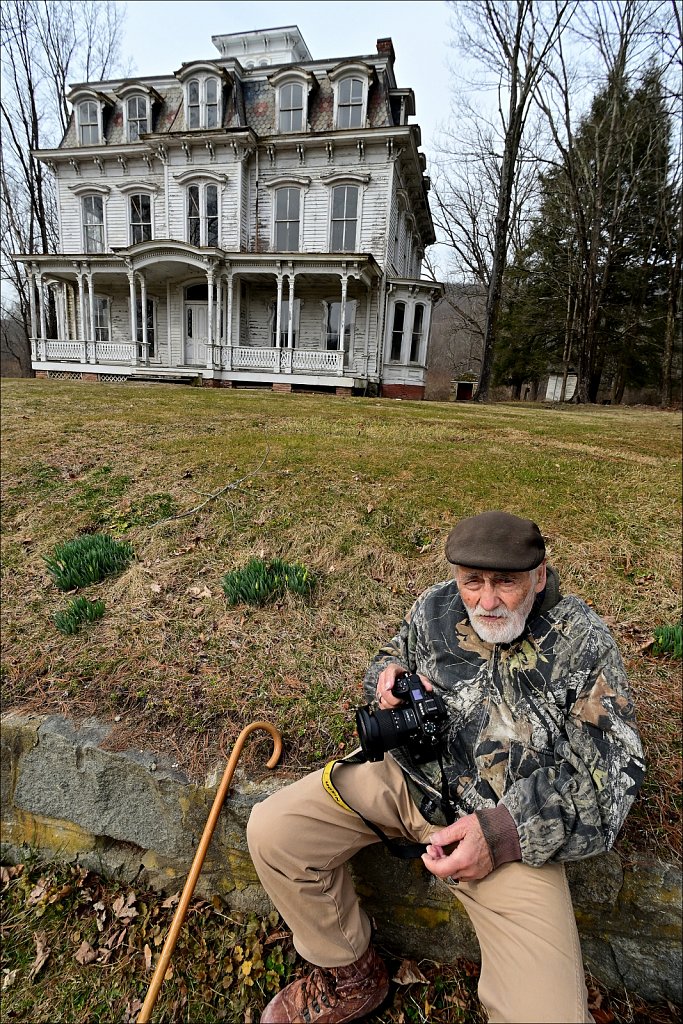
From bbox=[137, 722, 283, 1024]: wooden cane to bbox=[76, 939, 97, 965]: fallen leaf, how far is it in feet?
1.06

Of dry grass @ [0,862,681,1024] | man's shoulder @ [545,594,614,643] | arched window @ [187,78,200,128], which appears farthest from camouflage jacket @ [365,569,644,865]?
arched window @ [187,78,200,128]

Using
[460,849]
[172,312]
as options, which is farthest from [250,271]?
[460,849]

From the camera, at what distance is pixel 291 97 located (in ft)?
52.7

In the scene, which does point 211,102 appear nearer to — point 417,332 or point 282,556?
point 417,332

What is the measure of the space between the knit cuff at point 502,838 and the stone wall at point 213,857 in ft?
1.42

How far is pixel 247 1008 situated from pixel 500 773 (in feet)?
4.16

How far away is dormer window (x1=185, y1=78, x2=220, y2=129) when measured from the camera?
53.9 feet

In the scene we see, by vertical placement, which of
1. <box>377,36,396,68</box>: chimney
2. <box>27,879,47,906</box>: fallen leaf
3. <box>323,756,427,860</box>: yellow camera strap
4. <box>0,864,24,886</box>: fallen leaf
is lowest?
<box>0,864,24,886</box>: fallen leaf

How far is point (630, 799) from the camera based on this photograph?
141cm

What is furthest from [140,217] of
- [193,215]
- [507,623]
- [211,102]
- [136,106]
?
[507,623]

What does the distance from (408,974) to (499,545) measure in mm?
1639

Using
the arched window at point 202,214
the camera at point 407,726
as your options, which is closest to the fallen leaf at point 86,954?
the camera at point 407,726

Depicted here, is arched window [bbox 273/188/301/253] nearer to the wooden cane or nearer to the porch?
the porch

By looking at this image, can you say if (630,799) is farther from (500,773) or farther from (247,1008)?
(247,1008)
